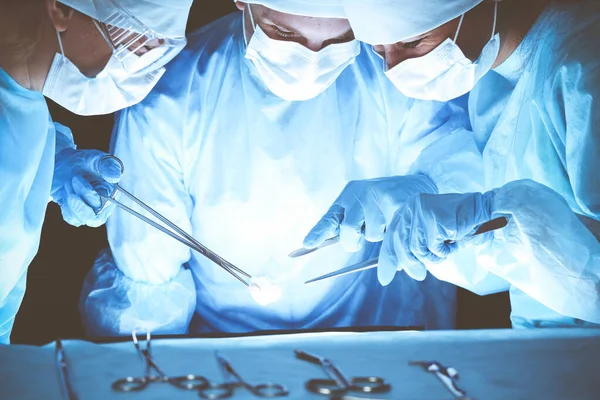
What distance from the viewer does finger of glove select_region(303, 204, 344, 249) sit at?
239 cm

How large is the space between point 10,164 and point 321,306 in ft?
4.47

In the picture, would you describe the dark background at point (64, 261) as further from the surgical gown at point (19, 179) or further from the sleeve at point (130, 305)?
the surgical gown at point (19, 179)

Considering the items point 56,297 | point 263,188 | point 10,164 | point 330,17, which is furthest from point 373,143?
point 56,297

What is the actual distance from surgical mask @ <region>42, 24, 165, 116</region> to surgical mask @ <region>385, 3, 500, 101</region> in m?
0.84

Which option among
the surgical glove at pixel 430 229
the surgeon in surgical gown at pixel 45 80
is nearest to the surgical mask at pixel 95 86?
the surgeon in surgical gown at pixel 45 80

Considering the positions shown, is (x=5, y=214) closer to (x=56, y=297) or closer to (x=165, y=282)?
(x=165, y=282)

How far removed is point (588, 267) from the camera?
1.83 meters

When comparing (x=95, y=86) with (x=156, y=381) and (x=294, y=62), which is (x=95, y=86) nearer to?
(x=294, y=62)

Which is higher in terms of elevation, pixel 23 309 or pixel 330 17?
pixel 330 17

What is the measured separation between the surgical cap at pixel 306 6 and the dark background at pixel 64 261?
958 mm

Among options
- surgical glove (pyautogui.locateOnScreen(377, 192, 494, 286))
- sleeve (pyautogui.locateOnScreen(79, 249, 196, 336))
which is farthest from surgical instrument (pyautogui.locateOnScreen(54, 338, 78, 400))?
surgical glove (pyautogui.locateOnScreen(377, 192, 494, 286))

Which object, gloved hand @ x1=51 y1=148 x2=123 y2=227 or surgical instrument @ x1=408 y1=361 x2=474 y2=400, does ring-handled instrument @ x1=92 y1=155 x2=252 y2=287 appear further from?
surgical instrument @ x1=408 y1=361 x2=474 y2=400

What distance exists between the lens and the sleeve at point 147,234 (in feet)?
8.17

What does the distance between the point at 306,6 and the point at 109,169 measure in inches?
35.0
